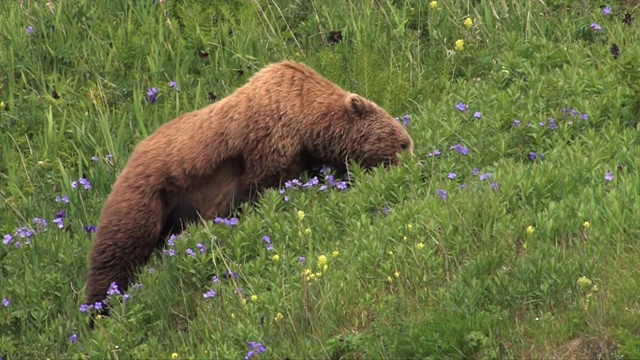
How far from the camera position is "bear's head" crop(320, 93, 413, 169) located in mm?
8320

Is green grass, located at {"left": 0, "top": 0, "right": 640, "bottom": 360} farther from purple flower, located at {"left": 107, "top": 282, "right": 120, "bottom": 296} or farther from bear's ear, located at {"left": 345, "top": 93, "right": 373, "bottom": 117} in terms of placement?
bear's ear, located at {"left": 345, "top": 93, "right": 373, "bottom": 117}

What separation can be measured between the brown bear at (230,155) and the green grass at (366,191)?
0.27 metres

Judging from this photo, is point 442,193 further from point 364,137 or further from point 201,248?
A: point 201,248

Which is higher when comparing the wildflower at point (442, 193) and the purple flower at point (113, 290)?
the wildflower at point (442, 193)

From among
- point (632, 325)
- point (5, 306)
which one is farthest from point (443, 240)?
point (5, 306)

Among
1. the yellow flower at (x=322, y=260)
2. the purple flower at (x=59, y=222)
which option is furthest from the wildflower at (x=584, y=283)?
the purple flower at (x=59, y=222)

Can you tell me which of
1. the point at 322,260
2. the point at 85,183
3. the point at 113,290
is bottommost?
the point at 113,290

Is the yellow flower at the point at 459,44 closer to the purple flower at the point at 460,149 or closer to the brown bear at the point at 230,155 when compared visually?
the brown bear at the point at 230,155

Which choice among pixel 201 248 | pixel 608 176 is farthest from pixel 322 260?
pixel 608 176

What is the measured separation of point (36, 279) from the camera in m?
7.73

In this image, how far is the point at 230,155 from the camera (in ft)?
26.7

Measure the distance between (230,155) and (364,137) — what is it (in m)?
0.99

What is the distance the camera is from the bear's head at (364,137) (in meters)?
8.32

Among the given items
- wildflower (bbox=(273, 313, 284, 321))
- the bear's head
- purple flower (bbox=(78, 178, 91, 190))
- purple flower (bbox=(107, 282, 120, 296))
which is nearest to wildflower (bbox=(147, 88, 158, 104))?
purple flower (bbox=(78, 178, 91, 190))
